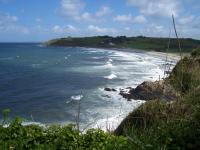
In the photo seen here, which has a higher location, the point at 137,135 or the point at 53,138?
the point at 137,135

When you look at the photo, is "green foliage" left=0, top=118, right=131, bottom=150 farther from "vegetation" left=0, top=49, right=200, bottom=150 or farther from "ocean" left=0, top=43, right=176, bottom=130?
"ocean" left=0, top=43, right=176, bottom=130

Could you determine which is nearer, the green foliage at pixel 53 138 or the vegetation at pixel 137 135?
the vegetation at pixel 137 135

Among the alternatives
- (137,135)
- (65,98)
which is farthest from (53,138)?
(65,98)

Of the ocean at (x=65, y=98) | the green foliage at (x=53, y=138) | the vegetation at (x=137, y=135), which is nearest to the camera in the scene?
the vegetation at (x=137, y=135)

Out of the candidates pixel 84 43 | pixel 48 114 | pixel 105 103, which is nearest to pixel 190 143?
pixel 48 114

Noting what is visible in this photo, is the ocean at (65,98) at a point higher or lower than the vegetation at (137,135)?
lower

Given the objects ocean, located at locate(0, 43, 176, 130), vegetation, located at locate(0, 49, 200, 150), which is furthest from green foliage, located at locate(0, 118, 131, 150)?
ocean, located at locate(0, 43, 176, 130)

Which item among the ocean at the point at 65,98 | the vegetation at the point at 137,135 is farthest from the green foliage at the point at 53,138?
the ocean at the point at 65,98

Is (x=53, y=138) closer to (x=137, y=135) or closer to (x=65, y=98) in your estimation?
(x=137, y=135)

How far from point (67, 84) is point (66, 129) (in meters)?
45.4

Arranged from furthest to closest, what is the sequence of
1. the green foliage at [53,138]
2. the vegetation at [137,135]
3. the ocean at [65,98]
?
1. the ocean at [65,98]
2. the green foliage at [53,138]
3. the vegetation at [137,135]

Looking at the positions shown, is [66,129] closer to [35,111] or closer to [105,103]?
[35,111]

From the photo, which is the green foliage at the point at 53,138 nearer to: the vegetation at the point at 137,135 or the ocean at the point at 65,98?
the vegetation at the point at 137,135

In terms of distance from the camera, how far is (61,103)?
3762 cm
